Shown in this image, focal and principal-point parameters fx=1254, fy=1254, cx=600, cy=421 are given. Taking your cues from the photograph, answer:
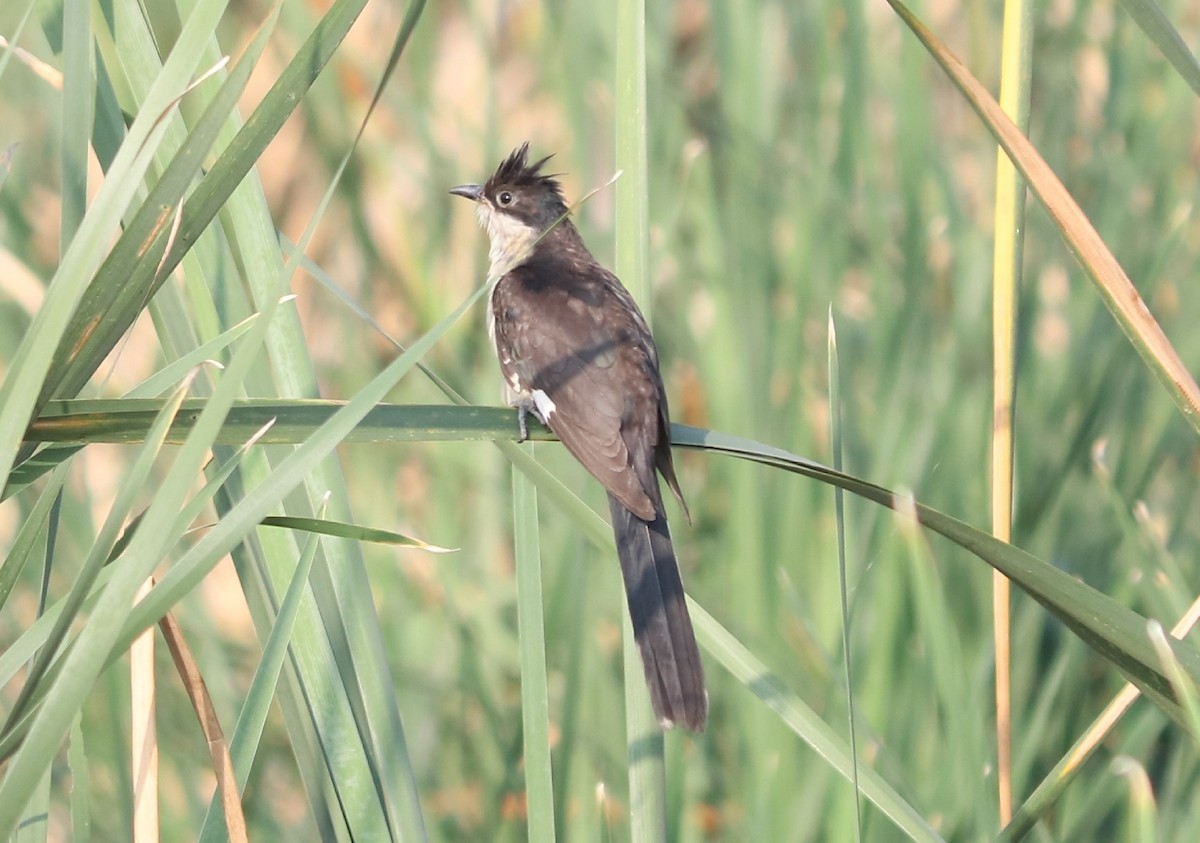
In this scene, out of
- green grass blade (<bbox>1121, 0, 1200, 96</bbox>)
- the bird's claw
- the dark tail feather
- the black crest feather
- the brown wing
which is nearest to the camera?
green grass blade (<bbox>1121, 0, 1200, 96</bbox>)

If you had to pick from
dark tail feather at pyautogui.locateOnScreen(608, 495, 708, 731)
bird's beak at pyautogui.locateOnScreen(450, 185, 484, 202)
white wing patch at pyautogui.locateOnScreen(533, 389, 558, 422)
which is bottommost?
dark tail feather at pyautogui.locateOnScreen(608, 495, 708, 731)

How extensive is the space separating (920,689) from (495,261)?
5.16 feet

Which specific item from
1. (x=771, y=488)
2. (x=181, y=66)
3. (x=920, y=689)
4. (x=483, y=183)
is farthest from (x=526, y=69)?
(x=181, y=66)

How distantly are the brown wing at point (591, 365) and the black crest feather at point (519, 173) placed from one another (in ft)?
0.99

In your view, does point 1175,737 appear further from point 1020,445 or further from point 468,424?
point 468,424

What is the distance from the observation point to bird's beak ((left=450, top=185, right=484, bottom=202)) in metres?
3.07

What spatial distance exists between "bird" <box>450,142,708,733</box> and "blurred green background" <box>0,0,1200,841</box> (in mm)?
103

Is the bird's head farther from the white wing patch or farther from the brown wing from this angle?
the white wing patch

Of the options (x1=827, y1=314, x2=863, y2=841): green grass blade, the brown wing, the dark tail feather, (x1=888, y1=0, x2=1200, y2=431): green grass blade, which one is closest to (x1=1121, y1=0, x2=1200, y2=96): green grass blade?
(x1=888, y1=0, x2=1200, y2=431): green grass blade

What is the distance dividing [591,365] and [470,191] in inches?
28.7

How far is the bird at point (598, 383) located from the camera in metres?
1.79

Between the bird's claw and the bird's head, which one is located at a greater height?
the bird's head

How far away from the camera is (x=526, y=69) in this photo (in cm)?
379

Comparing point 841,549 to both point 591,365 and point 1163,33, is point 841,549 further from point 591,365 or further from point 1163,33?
point 591,365
